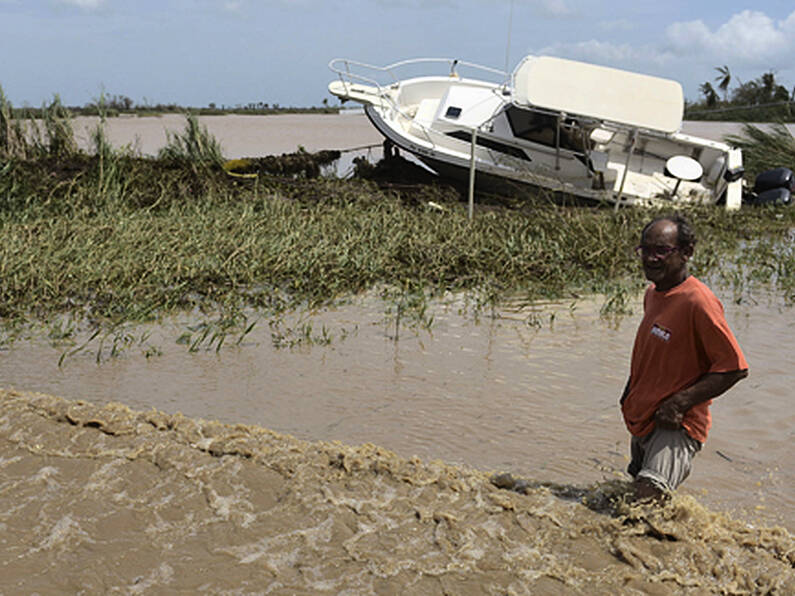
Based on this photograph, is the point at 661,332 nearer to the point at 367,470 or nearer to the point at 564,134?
the point at 367,470

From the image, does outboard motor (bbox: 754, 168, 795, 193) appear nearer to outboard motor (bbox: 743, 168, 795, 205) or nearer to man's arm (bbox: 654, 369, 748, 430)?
outboard motor (bbox: 743, 168, 795, 205)

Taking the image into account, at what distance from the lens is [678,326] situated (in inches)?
128

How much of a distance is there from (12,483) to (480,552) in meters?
2.24

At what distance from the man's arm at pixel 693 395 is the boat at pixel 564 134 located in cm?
844

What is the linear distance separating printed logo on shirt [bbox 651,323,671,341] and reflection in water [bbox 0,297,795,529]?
4.35ft

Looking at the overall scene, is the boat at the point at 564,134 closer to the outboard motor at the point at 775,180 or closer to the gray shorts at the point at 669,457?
the outboard motor at the point at 775,180

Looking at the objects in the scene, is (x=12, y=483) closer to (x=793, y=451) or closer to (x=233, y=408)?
(x=233, y=408)

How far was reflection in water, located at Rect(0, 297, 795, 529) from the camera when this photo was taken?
15.4ft

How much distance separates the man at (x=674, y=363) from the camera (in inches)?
124

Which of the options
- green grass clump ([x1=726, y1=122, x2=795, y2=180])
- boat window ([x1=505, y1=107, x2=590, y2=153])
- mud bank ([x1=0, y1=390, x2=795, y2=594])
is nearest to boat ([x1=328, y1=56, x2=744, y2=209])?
boat window ([x1=505, y1=107, x2=590, y2=153])

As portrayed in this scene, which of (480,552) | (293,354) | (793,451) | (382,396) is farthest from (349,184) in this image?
(480,552)

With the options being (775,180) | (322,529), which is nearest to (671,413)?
(322,529)

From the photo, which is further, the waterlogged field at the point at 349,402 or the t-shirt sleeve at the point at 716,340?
the waterlogged field at the point at 349,402

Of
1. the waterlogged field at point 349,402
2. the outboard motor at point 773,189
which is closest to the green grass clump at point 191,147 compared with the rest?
the waterlogged field at point 349,402
